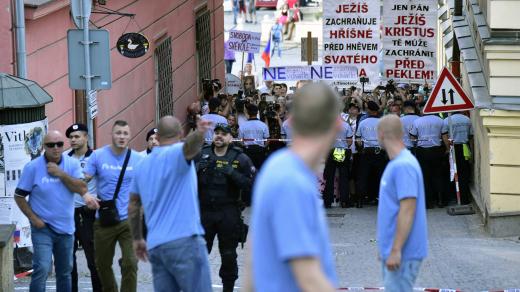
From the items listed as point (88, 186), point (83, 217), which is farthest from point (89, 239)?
point (88, 186)

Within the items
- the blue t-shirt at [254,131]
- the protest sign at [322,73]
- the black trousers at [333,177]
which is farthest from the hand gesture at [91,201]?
the protest sign at [322,73]

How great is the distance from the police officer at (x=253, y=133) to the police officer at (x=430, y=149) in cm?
234

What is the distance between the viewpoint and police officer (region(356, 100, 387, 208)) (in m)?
18.8

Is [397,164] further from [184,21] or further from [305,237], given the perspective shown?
[184,21]

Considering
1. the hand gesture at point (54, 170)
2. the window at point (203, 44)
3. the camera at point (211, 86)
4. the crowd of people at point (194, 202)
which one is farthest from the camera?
the window at point (203, 44)

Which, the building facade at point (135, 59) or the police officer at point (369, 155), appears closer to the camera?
the building facade at point (135, 59)

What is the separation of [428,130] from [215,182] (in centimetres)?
806

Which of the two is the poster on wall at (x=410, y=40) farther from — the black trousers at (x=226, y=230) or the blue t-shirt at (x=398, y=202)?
the blue t-shirt at (x=398, y=202)

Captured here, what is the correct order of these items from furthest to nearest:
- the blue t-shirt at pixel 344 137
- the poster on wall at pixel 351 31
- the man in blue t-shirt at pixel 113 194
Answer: the poster on wall at pixel 351 31 → the blue t-shirt at pixel 344 137 → the man in blue t-shirt at pixel 113 194

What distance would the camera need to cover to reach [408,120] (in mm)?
18891

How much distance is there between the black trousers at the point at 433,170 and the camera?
1861 cm

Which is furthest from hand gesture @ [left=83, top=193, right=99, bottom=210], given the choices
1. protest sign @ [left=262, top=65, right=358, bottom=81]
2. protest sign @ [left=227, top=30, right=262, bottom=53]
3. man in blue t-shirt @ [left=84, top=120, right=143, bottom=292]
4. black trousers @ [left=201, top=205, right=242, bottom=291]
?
protest sign @ [left=227, top=30, right=262, bottom=53]

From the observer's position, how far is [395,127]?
815 cm

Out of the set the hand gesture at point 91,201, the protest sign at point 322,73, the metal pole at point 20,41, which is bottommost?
the hand gesture at point 91,201
